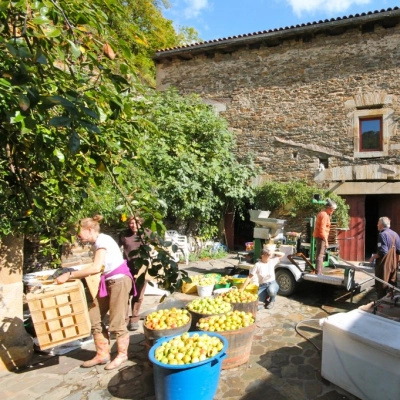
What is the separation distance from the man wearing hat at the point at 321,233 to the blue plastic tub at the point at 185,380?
4104 millimetres

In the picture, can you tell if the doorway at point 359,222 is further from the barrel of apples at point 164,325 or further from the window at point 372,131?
the barrel of apples at point 164,325

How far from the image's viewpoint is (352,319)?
3348 millimetres

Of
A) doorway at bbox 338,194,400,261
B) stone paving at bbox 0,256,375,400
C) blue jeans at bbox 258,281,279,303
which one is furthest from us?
doorway at bbox 338,194,400,261

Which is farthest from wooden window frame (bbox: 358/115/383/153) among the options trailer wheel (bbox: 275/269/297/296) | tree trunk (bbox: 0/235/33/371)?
tree trunk (bbox: 0/235/33/371)

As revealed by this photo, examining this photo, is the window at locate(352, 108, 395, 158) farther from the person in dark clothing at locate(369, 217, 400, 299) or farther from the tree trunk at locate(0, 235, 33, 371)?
the tree trunk at locate(0, 235, 33, 371)

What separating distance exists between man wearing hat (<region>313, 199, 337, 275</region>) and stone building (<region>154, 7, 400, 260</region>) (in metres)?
4.12

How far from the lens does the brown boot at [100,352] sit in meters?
3.82

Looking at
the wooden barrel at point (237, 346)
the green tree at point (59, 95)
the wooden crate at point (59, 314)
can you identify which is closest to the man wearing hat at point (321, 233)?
the wooden barrel at point (237, 346)

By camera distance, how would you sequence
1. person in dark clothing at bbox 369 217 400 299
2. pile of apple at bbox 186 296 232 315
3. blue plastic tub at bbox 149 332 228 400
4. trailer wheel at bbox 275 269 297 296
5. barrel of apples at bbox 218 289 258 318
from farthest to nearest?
trailer wheel at bbox 275 269 297 296
person in dark clothing at bbox 369 217 400 299
barrel of apples at bbox 218 289 258 318
pile of apple at bbox 186 296 232 315
blue plastic tub at bbox 149 332 228 400

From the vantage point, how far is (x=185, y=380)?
9.30 feet

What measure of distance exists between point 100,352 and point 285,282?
4.19 metres

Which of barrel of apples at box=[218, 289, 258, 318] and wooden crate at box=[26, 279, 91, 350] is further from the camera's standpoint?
barrel of apples at box=[218, 289, 258, 318]

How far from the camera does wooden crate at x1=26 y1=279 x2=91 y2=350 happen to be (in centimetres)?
348

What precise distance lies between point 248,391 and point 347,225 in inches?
301
